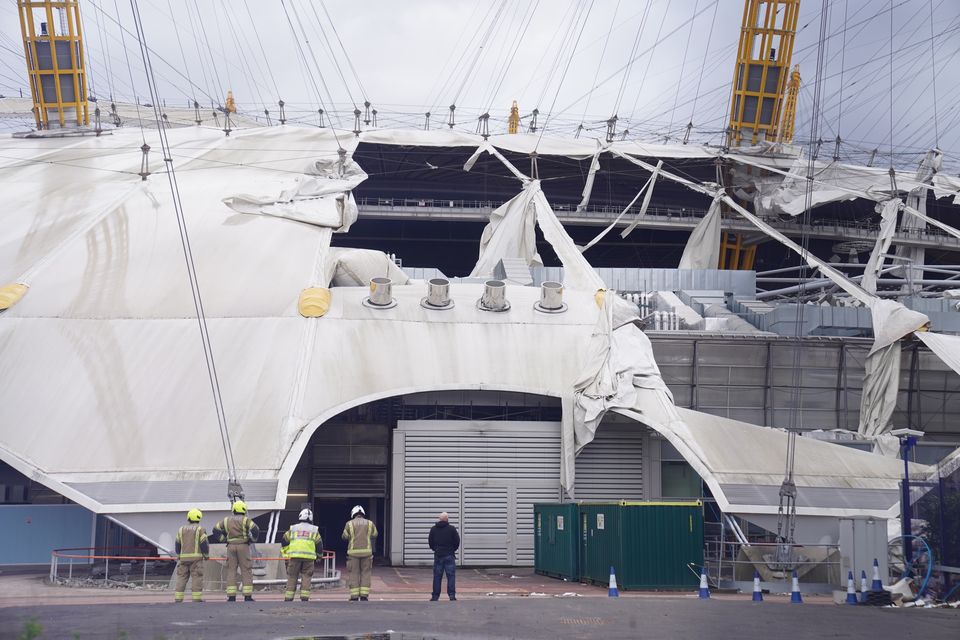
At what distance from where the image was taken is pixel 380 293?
31.5m

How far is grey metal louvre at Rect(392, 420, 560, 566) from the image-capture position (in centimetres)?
2977

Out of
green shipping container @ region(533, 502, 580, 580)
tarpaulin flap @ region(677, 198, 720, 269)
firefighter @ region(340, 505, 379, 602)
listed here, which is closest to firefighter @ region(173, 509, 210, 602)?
firefighter @ region(340, 505, 379, 602)

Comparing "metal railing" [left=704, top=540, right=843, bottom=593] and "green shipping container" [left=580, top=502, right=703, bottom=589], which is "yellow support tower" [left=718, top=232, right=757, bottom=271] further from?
"green shipping container" [left=580, top=502, right=703, bottom=589]

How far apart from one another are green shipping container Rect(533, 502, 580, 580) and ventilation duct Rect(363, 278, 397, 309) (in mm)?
6872

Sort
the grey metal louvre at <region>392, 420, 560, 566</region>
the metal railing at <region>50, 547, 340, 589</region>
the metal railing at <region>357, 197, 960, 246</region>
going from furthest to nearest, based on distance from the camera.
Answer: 1. the metal railing at <region>357, 197, 960, 246</region>
2. the grey metal louvre at <region>392, 420, 560, 566</region>
3. the metal railing at <region>50, 547, 340, 589</region>

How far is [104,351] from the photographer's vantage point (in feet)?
95.0

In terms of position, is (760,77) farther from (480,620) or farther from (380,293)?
(480,620)

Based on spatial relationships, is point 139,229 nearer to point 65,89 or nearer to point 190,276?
point 190,276

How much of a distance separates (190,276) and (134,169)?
985 centimetres

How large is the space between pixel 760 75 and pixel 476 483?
31214mm

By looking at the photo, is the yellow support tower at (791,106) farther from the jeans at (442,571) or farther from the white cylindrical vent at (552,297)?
the jeans at (442,571)

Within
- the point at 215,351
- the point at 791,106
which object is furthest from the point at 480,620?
the point at 791,106

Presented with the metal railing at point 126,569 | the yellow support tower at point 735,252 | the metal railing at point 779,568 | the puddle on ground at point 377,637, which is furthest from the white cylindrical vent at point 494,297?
the yellow support tower at point 735,252

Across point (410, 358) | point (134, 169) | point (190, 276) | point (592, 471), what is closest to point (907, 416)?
point (592, 471)
